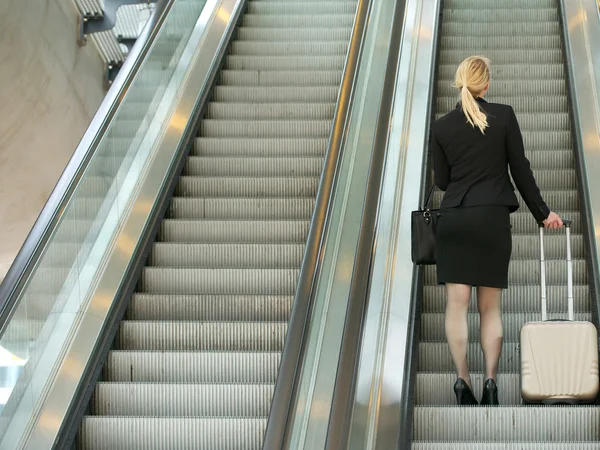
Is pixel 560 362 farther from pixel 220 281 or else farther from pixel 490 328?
pixel 220 281

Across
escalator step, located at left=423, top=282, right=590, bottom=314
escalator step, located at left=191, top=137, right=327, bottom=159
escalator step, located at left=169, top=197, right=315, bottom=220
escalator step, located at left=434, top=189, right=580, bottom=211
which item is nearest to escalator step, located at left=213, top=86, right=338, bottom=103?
escalator step, located at left=191, top=137, right=327, bottom=159

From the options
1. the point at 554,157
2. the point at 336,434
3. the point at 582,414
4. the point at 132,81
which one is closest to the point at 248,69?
the point at 132,81

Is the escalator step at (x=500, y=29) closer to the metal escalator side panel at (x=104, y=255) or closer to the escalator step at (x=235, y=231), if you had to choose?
the metal escalator side panel at (x=104, y=255)

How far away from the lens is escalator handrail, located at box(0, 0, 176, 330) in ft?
13.9

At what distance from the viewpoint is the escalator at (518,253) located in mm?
4148

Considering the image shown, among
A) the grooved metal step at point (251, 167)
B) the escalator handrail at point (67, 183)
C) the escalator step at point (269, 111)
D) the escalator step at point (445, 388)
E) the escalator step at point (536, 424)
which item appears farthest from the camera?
the escalator step at point (269, 111)

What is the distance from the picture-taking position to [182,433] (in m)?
4.43

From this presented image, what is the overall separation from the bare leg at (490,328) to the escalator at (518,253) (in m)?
0.20

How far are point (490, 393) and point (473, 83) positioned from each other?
137 cm

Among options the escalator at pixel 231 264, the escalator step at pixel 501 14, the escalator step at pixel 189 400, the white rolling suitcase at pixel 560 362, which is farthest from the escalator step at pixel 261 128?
the white rolling suitcase at pixel 560 362

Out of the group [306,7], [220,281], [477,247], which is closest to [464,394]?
[477,247]

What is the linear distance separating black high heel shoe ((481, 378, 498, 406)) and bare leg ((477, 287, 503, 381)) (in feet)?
0.10

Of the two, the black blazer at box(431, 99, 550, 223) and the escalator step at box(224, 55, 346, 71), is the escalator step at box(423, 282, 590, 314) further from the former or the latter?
the escalator step at box(224, 55, 346, 71)

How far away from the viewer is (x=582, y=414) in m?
4.14
